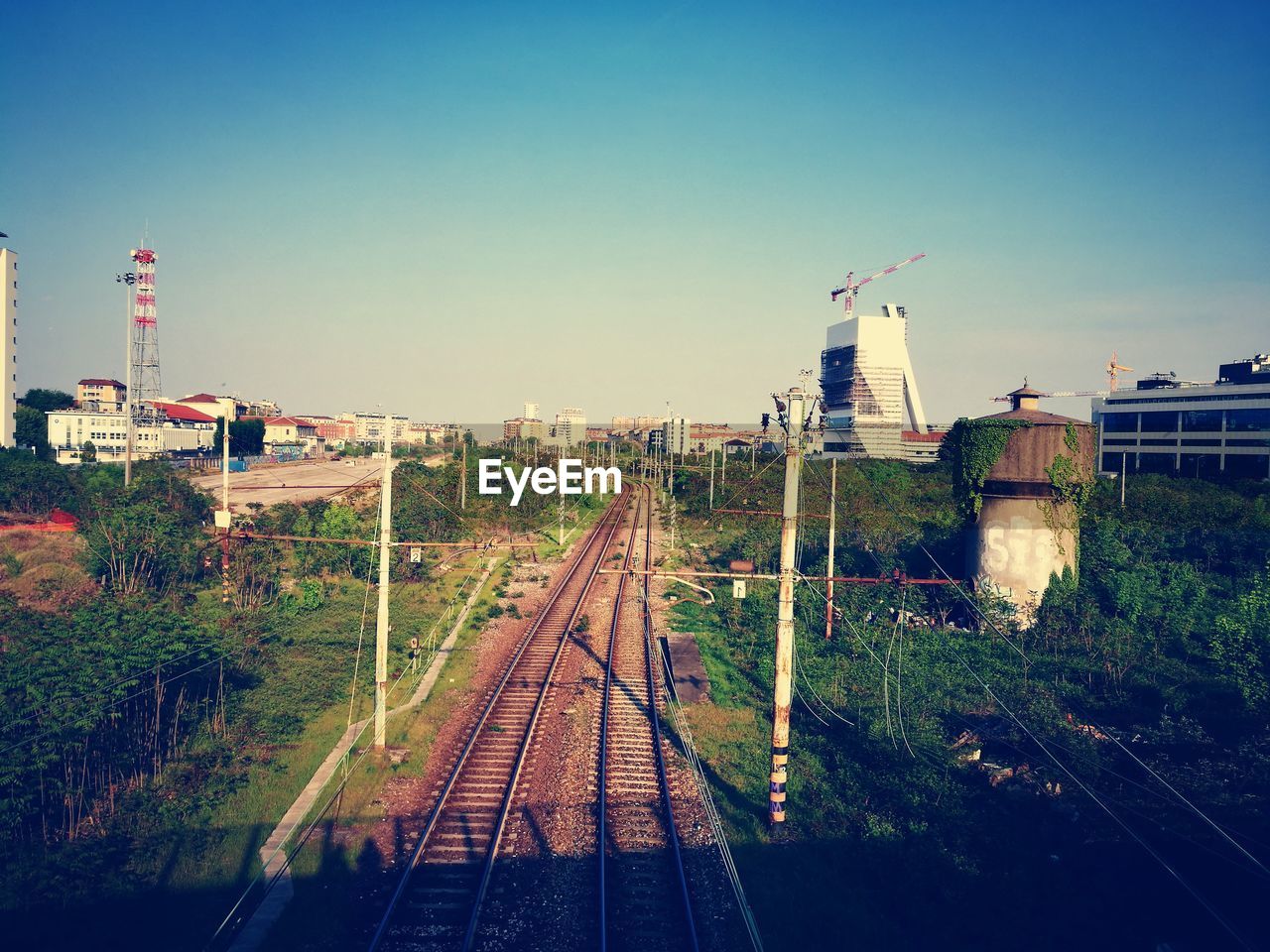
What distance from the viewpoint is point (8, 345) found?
72.2 metres

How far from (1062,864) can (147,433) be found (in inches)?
3705

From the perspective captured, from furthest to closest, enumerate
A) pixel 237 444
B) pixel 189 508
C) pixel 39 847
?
1. pixel 237 444
2. pixel 189 508
3. pixel 39 847

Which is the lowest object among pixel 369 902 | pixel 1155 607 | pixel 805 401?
pixel 369 902

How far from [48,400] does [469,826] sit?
120132 mm

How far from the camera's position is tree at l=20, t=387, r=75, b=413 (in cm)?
10219

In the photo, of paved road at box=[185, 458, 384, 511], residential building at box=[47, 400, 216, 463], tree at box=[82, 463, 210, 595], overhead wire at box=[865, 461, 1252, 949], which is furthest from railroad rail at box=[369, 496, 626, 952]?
residential building at box=[47, 400, 216, 463]

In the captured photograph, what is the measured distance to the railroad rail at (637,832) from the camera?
34.7ft

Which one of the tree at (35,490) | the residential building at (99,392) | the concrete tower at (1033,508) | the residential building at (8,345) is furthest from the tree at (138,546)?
the residential building at (99,392)

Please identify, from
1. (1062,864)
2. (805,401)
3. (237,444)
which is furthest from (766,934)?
(237,444)

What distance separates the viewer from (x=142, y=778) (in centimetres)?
1442

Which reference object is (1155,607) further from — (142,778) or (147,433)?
(147,433)

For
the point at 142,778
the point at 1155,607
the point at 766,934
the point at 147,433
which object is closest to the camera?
the point at 766,934

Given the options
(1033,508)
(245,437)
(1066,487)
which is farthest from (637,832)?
(245,437)

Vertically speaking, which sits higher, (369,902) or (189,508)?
(189,508)
